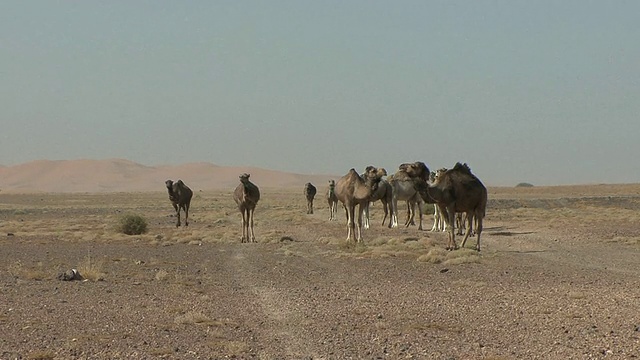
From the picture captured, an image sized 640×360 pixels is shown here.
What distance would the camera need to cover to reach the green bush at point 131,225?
41.9 meters

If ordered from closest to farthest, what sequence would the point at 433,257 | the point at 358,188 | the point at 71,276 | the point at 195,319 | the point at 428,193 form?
1. the point at 195,319
2. the point at 71,276
3. the point at 433,257
4. the point at 428,193
5. the point at 358,188

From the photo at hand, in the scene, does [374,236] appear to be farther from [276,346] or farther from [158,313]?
[276,346]

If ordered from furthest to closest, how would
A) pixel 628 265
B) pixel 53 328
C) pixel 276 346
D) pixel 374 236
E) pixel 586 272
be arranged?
pixel 374 236
pixel 628 265
pixel 586 272
pixel 53 328
pixel 276 346

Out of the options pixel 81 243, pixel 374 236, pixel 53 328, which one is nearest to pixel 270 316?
pixel 53 328

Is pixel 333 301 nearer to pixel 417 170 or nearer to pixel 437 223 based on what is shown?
pixel 417 170

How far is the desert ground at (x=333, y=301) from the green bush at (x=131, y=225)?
10.4 metres

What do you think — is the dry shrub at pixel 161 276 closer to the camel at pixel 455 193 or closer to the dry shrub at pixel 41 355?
the camel at pixel 455 193

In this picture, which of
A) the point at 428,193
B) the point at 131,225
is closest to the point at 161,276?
the point at 428,193

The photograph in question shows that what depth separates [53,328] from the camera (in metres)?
13.4

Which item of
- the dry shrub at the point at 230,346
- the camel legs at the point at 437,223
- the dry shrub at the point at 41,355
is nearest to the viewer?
the dry shrub at the point at 41,355

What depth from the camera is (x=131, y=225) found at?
42031 millimetres

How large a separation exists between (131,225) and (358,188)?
632 inches

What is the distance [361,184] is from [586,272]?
1004 centimetres

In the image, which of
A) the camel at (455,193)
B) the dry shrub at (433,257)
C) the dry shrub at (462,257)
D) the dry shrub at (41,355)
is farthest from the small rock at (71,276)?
the camel at (455,193)
